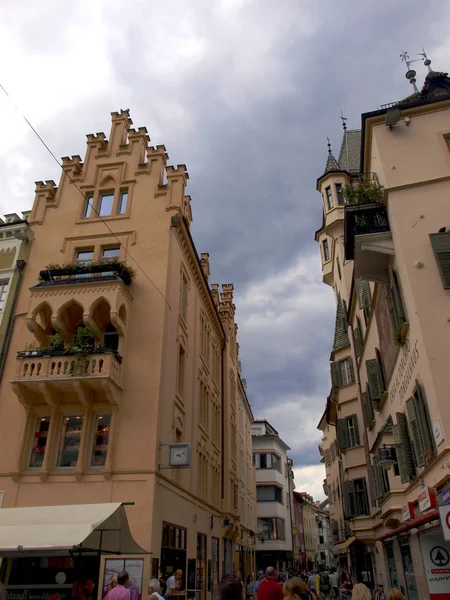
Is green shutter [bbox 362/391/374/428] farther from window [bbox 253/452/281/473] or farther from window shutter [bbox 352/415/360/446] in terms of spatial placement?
window [bbox 253/452/281/473]

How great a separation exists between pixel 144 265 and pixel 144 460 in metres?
8.05

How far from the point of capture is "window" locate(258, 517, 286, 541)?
51125mm

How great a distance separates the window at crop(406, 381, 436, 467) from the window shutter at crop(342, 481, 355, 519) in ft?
50.1

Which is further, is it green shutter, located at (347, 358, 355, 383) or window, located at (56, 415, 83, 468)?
green shutter, located at (347, 358, 355, 383)

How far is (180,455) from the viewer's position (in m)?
15.9

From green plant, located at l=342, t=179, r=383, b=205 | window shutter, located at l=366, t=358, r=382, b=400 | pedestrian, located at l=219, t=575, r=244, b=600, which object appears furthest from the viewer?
window shutter, located at l=366, t=358, r=382, b=400

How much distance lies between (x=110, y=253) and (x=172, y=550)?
12.3 meters

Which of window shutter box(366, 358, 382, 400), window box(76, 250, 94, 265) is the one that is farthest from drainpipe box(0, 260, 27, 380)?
window shutter box(366, 358, 382, 400)

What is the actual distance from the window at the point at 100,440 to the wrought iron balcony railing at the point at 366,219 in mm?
10757

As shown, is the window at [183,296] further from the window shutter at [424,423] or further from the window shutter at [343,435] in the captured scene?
the window shutter at [424,423]

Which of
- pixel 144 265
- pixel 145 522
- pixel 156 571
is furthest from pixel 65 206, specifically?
pixel 156 571

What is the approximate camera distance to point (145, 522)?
48.0 ft

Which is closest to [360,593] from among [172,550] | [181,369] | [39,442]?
[172,550]

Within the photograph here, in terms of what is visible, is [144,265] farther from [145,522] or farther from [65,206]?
[145,522]
